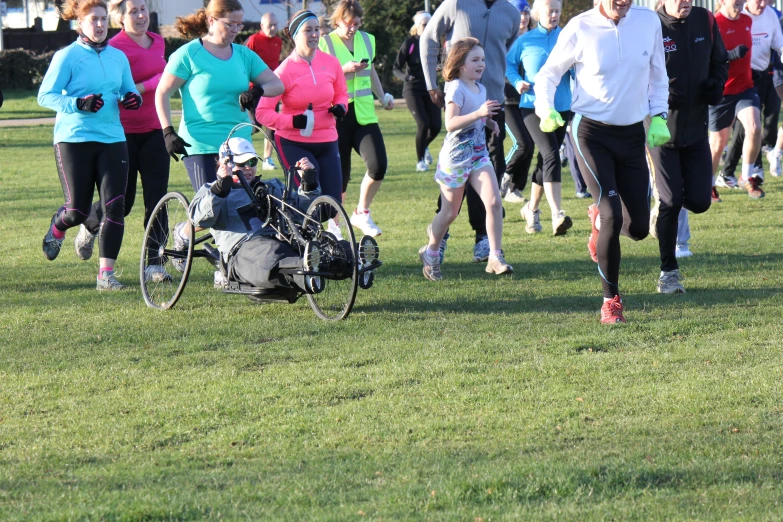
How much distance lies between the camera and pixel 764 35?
1221cm

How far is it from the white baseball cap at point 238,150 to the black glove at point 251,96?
381mm

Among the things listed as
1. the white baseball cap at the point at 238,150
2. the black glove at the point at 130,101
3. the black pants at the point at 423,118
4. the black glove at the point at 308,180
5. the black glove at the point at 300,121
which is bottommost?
the black pants at the point at 423,118

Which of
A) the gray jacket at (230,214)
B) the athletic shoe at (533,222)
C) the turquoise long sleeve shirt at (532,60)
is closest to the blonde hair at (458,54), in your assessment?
the gray jacket at (230,214)

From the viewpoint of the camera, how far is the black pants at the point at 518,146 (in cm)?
1116

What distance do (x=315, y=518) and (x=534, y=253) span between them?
620 cm

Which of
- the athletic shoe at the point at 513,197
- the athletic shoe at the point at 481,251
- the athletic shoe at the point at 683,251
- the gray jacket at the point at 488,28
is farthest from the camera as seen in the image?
the athletic shoe at the point at 513,197

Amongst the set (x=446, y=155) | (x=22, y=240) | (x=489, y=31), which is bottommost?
(x=22, y=240)

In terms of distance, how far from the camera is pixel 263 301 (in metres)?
7.92

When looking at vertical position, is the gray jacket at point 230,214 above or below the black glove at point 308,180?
below

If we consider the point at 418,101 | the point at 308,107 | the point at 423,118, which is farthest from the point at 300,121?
the point at 418,101

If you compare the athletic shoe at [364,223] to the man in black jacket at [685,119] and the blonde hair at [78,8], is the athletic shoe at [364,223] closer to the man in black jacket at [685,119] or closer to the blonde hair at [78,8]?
the blonde hair at [78,8]

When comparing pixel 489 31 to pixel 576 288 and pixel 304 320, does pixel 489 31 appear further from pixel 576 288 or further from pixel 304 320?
pixel 304 320

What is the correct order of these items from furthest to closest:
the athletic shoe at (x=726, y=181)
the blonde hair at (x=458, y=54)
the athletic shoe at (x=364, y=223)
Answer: the athletic shoe at (x=726, y=181)
the athletic shoe at (x=364, y=223)
the blonde hair at (x=458, y=54)

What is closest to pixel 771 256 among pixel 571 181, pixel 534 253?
pixel 534 253
